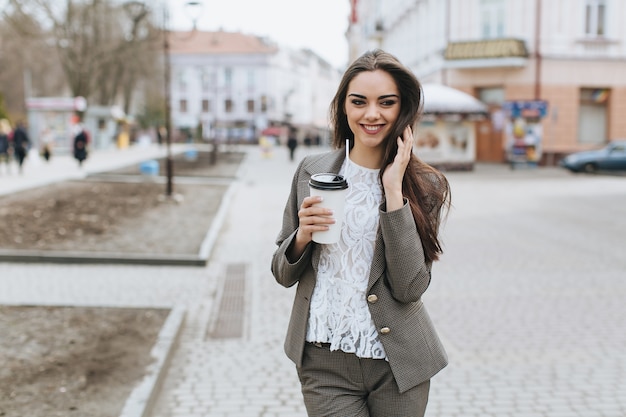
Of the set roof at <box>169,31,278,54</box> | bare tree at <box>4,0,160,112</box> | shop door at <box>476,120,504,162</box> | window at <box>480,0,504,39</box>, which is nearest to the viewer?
window at <box>480,0,504,39</box>

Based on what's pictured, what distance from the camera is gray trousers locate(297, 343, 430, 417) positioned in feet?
8.05

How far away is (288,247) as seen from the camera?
253 cm

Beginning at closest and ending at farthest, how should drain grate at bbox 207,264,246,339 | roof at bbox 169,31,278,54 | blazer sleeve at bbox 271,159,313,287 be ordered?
blazer sleeve at bbox 271,159,313,287
drain grate at bbox 207,264,246,339
roof at bbox 169,31,278,54

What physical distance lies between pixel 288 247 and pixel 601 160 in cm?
2905

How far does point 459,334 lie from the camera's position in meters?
6.59

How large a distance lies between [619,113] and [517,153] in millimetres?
6379

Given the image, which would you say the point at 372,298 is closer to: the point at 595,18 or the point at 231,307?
the point at 231,307

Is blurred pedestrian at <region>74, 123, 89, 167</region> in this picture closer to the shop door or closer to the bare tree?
the bare tree

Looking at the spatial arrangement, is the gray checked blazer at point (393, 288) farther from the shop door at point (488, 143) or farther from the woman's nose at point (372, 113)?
the shop door at point (488, 143)

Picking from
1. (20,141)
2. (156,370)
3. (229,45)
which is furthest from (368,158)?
(229,45)

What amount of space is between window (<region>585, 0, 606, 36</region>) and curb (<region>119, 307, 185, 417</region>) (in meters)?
31.4

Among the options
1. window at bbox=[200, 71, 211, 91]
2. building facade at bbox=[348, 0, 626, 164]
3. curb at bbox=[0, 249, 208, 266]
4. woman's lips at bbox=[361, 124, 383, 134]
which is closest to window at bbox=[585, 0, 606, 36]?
building facade at bbox=[348, 0, 626, 164]

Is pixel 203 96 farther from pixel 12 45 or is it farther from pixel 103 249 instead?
pixel 103 249

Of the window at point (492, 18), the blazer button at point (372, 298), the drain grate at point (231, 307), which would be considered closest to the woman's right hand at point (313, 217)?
the blazer button at point (372, 298)
